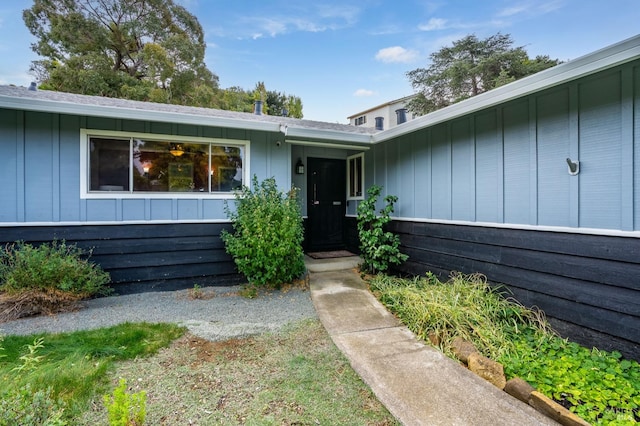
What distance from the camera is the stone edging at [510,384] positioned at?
185 cm

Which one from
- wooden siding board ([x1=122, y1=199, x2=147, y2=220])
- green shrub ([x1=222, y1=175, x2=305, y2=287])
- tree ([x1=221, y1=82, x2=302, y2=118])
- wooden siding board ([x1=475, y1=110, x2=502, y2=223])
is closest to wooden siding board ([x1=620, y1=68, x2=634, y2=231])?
wooden siding board ([x1=475, y1=110, x2=502, y2=223])

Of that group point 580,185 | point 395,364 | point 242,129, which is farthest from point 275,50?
point 395,364

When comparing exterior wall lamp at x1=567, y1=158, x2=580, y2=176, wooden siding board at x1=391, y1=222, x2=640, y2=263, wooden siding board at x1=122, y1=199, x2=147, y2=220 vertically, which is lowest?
wooden siding board at x1=391, y1=222, x2=640, y2=263

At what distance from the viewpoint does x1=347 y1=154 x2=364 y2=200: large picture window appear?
656 cm

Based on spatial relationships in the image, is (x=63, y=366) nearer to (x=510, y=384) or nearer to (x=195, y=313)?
(x=195, y=313)

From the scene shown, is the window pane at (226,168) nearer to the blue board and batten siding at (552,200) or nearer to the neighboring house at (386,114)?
the blue board and batten siding at (552,200)

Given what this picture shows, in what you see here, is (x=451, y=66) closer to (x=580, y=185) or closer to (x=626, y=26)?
(x=626, y=26)

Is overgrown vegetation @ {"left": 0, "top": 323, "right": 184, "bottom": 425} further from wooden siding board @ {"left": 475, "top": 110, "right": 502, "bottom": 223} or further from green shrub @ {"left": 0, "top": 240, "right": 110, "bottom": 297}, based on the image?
wooden siding board @ {"left": 475, "top": 110, "right": 502, "bottom": 223}

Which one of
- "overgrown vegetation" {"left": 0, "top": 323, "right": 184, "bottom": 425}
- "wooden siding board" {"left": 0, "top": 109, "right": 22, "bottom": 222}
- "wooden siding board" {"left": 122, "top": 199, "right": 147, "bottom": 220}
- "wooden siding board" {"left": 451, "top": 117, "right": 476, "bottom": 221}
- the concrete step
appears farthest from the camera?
the concrete step

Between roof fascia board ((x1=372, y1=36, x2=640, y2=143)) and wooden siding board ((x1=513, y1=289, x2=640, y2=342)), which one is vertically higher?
roof fascia board ((x1=372, y1=36, x2=640, y2=143))

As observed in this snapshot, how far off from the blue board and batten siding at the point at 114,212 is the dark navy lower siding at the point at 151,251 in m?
0.01

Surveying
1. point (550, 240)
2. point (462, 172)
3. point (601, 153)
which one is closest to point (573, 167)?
point (601, 153)

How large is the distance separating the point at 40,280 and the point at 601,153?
19.6 feet

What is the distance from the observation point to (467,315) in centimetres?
312
